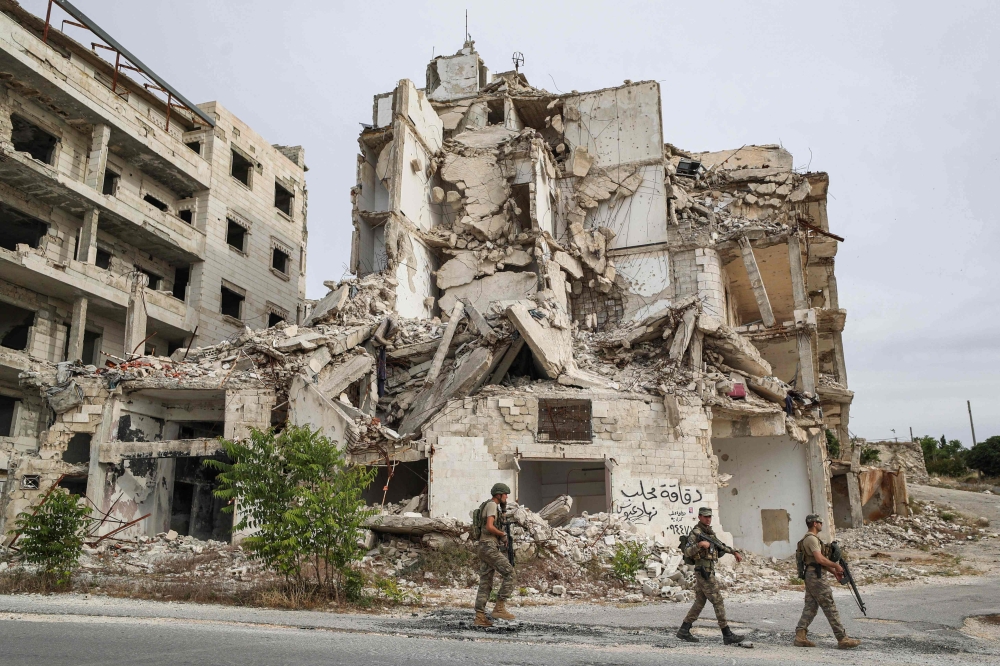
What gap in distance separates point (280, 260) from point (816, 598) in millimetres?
27292

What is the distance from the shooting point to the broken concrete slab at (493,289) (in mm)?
24797

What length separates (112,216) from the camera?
23766 mm

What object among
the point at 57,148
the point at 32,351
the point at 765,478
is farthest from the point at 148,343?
the point at 765,478

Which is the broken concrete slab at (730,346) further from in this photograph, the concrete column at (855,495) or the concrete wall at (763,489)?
the concrete column at (855,495)

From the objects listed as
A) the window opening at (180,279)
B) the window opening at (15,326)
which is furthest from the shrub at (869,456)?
the window opening at (15,326)

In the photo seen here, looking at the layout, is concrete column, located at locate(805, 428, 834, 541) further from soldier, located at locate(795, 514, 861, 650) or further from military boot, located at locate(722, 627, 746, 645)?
military boot, located at locate(722, 627, 746, 645)

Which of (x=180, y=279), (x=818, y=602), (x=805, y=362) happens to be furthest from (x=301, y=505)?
(x=180, y=279)

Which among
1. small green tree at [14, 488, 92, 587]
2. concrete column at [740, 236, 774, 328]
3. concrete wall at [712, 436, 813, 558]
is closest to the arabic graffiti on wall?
concrete wall at [712, 436, 813, 558]

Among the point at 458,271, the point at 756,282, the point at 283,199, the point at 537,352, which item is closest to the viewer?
the point at 537,352

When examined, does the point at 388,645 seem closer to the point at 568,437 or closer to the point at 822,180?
the point at 568,437

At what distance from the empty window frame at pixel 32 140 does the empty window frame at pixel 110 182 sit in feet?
5.78

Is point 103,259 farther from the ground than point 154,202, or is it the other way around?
point 154,202

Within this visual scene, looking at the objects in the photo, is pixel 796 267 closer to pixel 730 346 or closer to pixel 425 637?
pixel 730 346

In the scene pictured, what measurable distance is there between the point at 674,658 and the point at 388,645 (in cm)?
230
